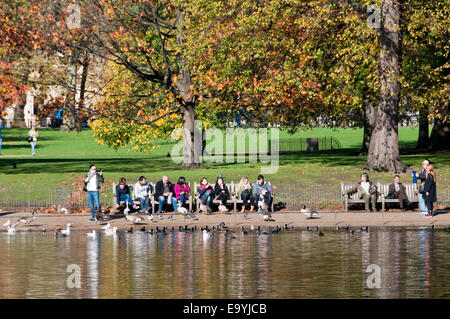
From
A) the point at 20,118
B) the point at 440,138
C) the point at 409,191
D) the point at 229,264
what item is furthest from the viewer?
the point at 20,118

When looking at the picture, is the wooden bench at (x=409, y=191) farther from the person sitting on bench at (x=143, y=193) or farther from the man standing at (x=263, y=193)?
the person sitting on bench at (x=143, y=193)

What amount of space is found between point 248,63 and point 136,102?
632 cm

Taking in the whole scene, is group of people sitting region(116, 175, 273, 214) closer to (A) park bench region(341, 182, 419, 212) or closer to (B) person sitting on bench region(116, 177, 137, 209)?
(B) person sitting on bench region(116, 177, 137, 209)

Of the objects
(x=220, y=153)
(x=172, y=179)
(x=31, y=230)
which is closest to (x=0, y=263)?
(x=31, y=230)

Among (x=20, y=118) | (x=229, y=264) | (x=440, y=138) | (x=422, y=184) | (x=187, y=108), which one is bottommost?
(x=229, y=264)

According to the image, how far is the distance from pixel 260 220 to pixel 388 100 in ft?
43.1

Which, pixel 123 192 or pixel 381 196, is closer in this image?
pixel 381 196

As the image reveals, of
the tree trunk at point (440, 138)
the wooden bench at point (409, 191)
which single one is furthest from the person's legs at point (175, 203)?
the tree trunk at point (440, 138)

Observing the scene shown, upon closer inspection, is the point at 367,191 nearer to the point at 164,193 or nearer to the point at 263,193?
the point at 263,193

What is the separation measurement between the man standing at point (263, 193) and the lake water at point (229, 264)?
14.7 feet

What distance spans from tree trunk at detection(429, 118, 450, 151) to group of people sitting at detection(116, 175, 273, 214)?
26.4m

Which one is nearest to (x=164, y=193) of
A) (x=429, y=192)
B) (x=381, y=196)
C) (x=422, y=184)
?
(x=381, y=196)

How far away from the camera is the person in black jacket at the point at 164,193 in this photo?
27.9 metres

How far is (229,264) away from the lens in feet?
56.3
